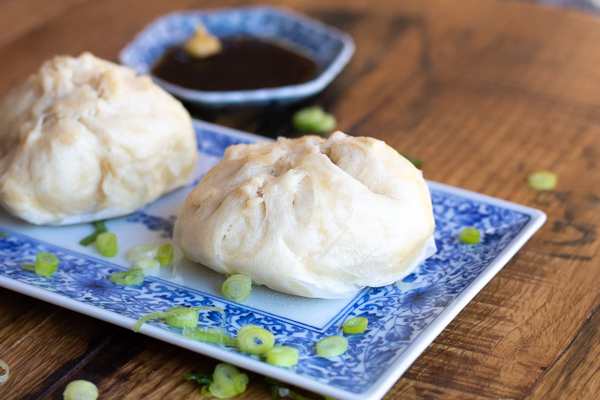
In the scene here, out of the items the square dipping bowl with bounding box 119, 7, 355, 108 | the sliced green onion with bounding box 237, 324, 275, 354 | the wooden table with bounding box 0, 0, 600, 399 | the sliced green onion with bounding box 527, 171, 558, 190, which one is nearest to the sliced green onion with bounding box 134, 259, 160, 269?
the wooden table with bounding box 0, 0, 600, 399

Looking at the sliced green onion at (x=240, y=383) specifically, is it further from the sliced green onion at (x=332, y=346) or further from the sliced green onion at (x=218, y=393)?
the sliced green onion at (x=332, y=346)

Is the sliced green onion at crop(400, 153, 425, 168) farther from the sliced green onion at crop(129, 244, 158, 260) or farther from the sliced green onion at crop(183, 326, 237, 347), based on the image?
the sliced green onion at crop(183, 326, 237, 347)

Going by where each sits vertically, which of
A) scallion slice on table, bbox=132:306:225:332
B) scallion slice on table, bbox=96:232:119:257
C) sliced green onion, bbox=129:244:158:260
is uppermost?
scallion slice on table, bbox=132:306:225:332

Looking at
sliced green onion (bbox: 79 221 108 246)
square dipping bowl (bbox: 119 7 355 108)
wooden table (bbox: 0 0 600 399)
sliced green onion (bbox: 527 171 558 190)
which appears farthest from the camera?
square dipping bowl (bbox: 119 7 355 108)

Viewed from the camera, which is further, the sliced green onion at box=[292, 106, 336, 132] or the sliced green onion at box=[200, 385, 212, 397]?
the sliced green onion at box=[292, 106, 336, 132]

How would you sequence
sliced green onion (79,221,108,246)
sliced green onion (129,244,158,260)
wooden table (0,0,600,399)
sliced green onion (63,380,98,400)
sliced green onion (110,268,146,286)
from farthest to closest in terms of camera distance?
sliced green onion (79,221,108,246), sliced green onion (129,244,158,260), sliced green onion (110,268,146,286), wooden table (0,0,600,399), sliced green onion (63,380,98,400)

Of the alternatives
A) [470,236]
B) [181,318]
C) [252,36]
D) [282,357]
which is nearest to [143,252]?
[181,318]

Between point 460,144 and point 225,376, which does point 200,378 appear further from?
point 460,144

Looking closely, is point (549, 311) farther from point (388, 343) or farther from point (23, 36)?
point (23, 36)
